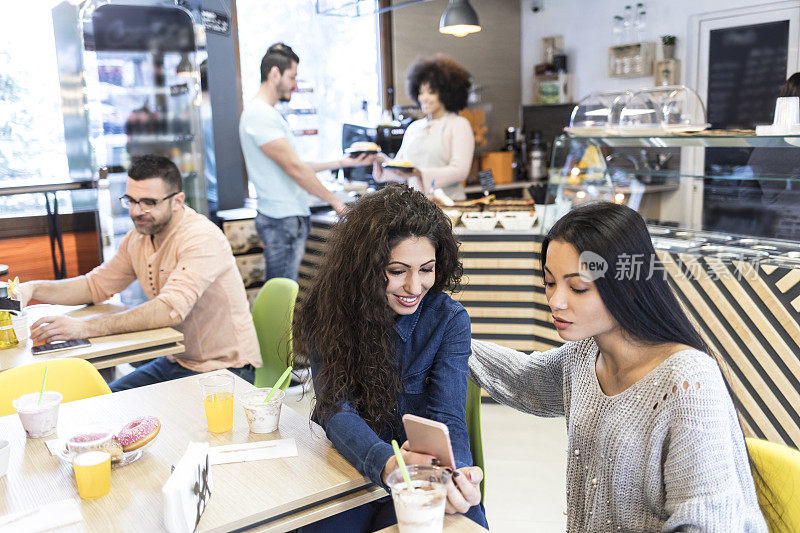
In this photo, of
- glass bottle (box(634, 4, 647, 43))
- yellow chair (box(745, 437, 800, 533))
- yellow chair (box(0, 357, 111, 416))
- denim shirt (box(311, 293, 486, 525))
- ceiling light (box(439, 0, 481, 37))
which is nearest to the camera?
yellow chair (box(745, 437, 800, 533))

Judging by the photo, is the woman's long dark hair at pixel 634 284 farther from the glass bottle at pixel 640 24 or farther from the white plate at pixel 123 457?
the glass bottle at pixel 640 24

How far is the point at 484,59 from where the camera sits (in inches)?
303

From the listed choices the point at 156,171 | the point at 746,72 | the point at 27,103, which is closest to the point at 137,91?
the point at 27,103

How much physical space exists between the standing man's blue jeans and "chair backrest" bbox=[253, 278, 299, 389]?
1.32m

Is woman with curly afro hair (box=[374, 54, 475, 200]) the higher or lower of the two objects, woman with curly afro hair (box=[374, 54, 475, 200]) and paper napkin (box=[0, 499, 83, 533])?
the higher

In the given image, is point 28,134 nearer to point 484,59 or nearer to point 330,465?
point 330,465

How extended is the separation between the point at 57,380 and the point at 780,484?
6.66 ft

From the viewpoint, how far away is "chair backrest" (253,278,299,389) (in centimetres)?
300

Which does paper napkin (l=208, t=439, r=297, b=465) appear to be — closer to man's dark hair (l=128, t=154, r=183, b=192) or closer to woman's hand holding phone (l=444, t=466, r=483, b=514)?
woman's hand holding phone (l=444, t=466, r=483, b=514)

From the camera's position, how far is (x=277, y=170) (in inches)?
173

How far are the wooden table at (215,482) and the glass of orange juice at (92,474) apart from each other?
0.06ft

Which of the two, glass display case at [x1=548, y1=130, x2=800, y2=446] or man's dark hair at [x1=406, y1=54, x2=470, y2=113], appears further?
man's dark hair at [x1=406, y1=54, x2=470, y2=113]

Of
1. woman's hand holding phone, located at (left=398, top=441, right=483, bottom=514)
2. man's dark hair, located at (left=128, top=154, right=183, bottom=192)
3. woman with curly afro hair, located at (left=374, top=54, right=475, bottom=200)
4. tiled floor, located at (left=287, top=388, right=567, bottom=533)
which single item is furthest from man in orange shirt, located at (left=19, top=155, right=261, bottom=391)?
woman with curly afro hair, located at (left=374, top=54, right=475, bottom=200)

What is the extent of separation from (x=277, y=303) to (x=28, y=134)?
258 centimetres
